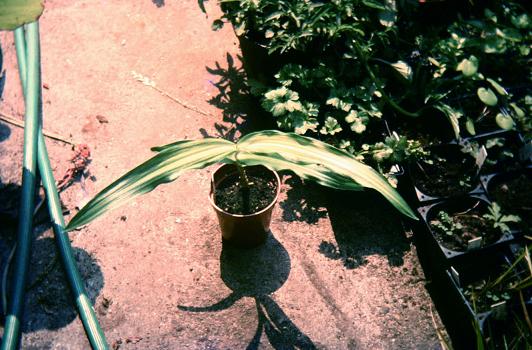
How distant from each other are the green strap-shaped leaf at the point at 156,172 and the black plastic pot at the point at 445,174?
3.29ft

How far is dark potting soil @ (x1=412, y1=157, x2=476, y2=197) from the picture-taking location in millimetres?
2129

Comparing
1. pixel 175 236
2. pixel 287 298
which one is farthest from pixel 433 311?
pixel 175 236

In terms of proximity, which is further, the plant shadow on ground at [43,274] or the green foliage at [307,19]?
the green foliage at [307,19]

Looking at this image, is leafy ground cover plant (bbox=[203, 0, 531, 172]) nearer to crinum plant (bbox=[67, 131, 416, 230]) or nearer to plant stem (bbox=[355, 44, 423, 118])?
plant stem (bbox=[355, 44, 423, 118])

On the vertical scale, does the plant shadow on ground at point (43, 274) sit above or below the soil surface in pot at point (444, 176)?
below

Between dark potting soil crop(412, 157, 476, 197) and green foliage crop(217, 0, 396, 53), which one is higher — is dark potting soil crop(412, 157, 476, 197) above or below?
below

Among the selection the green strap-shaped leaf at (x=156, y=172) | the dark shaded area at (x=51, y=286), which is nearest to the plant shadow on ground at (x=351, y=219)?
the green strap-shaped leaf at (x=156, y=172)

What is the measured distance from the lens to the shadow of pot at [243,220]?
186 centimetres

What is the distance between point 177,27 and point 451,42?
5.23 ft

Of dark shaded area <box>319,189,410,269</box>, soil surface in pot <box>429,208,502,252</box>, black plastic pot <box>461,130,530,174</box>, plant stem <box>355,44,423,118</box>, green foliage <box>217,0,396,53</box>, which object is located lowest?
dark shaded area <box>319,189,410,269</box>

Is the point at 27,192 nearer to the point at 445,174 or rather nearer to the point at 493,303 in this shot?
the point at 445,174

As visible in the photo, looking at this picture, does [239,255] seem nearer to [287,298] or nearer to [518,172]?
[287,298]

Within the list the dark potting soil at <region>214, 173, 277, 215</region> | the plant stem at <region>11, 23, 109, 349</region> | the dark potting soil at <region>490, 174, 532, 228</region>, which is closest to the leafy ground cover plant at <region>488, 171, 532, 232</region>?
the dark potting soil at <region>490, 174, 532, 228</region>

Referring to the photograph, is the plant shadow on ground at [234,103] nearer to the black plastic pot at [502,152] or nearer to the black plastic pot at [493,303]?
the black plastic pot at [502,152]
